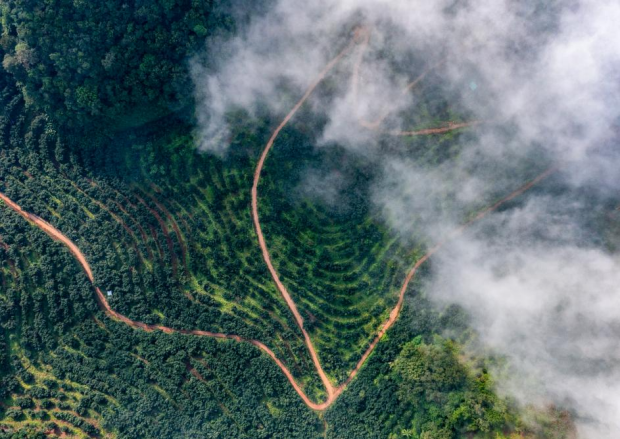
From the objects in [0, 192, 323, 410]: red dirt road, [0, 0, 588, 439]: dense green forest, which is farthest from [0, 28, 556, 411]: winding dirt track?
[0, 0, 588, 439]: dense green forest

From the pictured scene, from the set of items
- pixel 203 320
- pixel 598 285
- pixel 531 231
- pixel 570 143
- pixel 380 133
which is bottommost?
pixel 598 285

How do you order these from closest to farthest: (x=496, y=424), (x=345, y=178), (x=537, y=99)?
(x=496, y=424) < (x=537, y=99) < (x=345, y=178)

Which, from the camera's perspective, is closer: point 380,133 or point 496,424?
point 496,424

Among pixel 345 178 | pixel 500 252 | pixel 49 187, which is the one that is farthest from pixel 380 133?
pixel 49 187

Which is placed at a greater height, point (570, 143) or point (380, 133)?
point (380, 133)

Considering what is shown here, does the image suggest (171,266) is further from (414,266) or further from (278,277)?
(414,266)

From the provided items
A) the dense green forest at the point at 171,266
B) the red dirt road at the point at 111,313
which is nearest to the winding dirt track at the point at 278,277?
the red dirt road at the point at 111,313

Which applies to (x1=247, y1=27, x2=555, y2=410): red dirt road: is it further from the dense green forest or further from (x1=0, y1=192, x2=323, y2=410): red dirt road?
(x1=0, y1=192, x2=323, y2=410): red dirt road

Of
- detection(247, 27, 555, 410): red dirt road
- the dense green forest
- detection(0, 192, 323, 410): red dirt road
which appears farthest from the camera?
detection(0, 192, 323, 410): red dirt road

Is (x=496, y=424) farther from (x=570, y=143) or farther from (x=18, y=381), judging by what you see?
(x=18, y=381)
